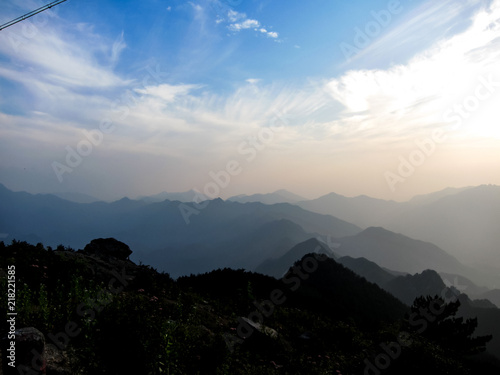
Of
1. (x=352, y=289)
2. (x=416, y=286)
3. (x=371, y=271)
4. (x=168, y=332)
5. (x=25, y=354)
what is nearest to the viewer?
(x=25, y=354)

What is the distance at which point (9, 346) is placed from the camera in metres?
4.16

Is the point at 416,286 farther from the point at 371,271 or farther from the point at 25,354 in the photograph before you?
the point at 25,354

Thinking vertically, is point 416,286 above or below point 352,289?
below

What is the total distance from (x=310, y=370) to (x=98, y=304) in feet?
20.0

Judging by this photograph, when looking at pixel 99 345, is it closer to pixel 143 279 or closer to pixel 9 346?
pixel 9 346

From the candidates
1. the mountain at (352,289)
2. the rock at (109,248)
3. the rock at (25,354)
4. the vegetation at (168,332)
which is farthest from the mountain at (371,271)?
the rock at (25,354)

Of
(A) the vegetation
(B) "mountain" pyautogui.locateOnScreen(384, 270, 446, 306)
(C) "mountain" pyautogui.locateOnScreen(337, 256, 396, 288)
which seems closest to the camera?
(A) the vegetation

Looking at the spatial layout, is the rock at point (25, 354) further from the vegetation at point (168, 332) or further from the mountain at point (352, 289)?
the mountain at point (352, 289)

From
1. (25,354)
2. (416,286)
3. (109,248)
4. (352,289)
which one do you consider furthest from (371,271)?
(25,354)

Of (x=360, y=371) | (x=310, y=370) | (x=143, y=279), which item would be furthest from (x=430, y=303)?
(x=143, y=279)

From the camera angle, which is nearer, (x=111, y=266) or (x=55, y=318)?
(x=55, y=318)

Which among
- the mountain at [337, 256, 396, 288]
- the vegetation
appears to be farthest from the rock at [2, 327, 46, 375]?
the mountain at [337, 256, 396, 288]

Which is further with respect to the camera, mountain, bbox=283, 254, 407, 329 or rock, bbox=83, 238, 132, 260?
mountain, bbox=283, 254, 407, 329

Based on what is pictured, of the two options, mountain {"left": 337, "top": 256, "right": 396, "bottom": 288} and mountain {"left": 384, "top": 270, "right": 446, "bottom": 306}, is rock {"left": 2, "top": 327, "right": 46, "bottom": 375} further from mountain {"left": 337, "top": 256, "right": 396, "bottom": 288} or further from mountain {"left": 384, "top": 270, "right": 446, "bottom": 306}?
mountain {"left": 337, "top": 256, "right": 396, "bottom": 288}
